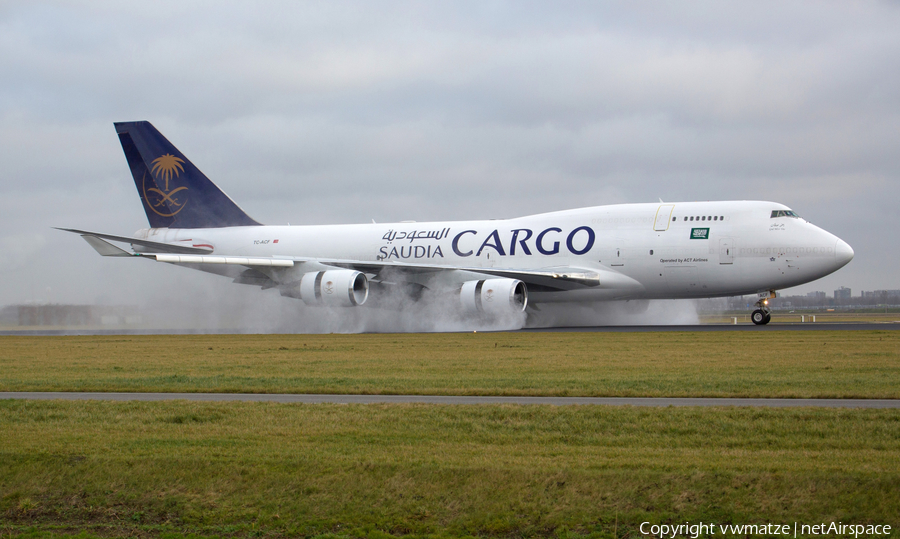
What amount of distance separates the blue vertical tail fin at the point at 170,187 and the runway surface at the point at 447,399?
30.3 meters

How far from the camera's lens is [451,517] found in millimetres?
7418

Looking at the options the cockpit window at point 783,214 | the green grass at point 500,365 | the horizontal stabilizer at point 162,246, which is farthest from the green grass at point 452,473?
the horizontal stabilizer at point 162,246

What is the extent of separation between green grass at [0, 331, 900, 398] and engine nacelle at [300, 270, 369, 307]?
5.72m

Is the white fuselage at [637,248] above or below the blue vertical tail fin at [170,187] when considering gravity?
below

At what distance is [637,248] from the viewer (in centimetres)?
3406

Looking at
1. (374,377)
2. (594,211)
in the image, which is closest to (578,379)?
(374,377)

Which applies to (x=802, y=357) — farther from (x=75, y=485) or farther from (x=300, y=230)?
(x=300, y=230)

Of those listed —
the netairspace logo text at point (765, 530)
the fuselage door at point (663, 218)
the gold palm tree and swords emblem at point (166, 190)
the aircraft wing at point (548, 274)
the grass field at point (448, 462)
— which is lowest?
the netairspace logo text at point (765, 530)

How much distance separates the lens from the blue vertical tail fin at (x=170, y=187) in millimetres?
43781

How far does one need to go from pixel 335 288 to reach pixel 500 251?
311 inches

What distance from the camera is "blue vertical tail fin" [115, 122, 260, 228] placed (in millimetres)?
43781

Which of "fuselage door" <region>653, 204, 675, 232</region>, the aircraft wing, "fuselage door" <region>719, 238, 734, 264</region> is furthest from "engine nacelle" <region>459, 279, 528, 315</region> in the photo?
"fuselage door" <region>719, 238, 734, 264</region>

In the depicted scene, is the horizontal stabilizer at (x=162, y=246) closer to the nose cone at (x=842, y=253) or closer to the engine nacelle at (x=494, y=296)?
the engine nacelle at (x=494, y=296)

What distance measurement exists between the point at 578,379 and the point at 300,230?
99.4 feet
